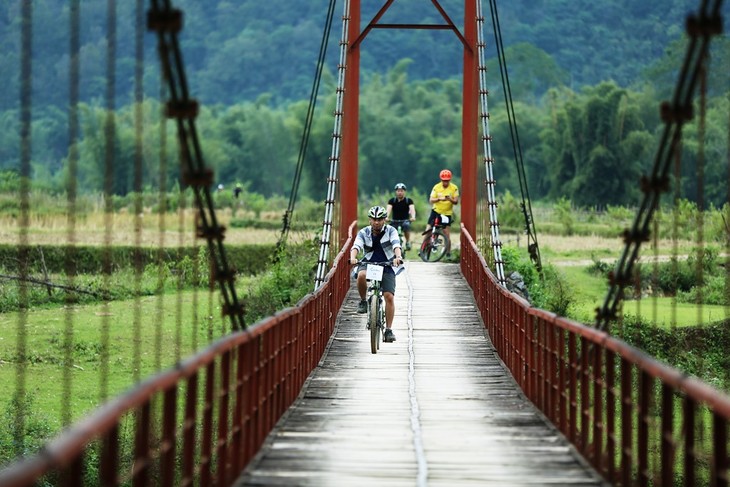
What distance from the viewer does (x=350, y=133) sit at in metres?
22.5

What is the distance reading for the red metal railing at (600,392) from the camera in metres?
5.86

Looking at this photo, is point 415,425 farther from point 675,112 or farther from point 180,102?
point 675,112

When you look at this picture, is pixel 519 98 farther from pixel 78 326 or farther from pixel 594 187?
pixel 78 326

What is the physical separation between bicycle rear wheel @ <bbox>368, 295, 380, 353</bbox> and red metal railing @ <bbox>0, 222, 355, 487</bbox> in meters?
0.44

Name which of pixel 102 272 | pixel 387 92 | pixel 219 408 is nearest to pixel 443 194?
pixel 219 408

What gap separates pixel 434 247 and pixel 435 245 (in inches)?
3.9

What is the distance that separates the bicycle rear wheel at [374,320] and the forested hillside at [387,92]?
187 ft

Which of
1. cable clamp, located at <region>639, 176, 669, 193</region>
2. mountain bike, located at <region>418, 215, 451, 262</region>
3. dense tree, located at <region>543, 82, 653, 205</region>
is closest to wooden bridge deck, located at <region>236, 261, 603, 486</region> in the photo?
cable clamp, located at <region>639, 176, 669, 193</region>

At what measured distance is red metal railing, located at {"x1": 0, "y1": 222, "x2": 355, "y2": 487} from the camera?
4500 millimetres

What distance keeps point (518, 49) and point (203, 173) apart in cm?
10191

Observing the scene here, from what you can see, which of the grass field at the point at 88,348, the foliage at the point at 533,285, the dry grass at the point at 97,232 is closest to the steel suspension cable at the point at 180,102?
the foliage at the point at 533,285

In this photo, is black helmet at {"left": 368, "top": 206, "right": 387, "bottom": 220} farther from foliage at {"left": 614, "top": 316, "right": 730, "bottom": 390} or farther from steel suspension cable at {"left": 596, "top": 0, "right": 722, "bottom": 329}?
foliage at {"left": 614, "top": 316, "right": 730, "bottom": 390}

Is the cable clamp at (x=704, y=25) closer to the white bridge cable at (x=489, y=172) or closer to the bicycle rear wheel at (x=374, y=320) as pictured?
the bicycle rear wheel at (x=374, y=320)

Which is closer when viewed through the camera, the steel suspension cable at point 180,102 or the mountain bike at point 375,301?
the steel suspension cable at point 180,102
